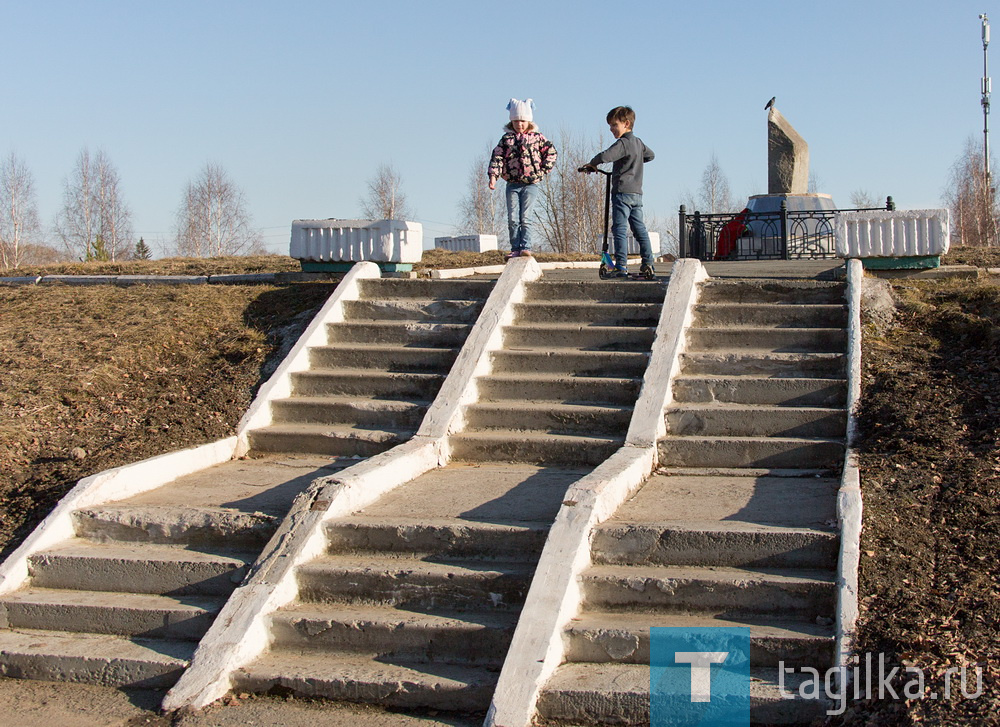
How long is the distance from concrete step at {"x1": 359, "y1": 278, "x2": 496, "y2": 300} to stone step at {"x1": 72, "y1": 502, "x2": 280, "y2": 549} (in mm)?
3650

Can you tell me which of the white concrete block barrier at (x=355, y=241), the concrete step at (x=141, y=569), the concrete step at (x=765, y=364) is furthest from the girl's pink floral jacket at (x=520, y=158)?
the concrete step at (x=141, y=569)

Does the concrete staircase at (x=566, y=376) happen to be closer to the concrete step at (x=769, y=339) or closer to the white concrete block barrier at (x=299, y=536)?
the white concrete block barrier at (x=299, y=536)

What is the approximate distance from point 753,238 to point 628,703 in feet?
53.7

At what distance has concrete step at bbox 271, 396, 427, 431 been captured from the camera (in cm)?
749

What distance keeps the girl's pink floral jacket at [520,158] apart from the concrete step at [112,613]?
588cm

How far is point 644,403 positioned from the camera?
6.96 m

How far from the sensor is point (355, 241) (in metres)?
11.2

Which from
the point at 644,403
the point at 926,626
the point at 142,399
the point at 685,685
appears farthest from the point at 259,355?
the point at 926,626

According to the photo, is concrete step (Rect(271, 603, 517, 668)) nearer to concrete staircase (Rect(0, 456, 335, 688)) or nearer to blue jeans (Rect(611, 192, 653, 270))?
concrete staircase (Rect(0, 456, 335, 688))

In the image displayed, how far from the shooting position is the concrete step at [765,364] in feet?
24.1

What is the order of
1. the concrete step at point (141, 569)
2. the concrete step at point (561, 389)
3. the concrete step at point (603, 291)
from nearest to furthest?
the concrete step at point (141, 569) → the concrete step at point (561, 389) → the concrete step at point (603, 291)

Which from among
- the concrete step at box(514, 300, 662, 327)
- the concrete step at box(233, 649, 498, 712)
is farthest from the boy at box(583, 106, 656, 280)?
the concrete step at box(233, 649, 498, 712)

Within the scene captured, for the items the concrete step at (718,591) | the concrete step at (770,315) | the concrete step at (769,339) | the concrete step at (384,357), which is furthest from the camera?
the concrete step at (384,357)

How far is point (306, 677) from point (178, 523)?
1623 mm
